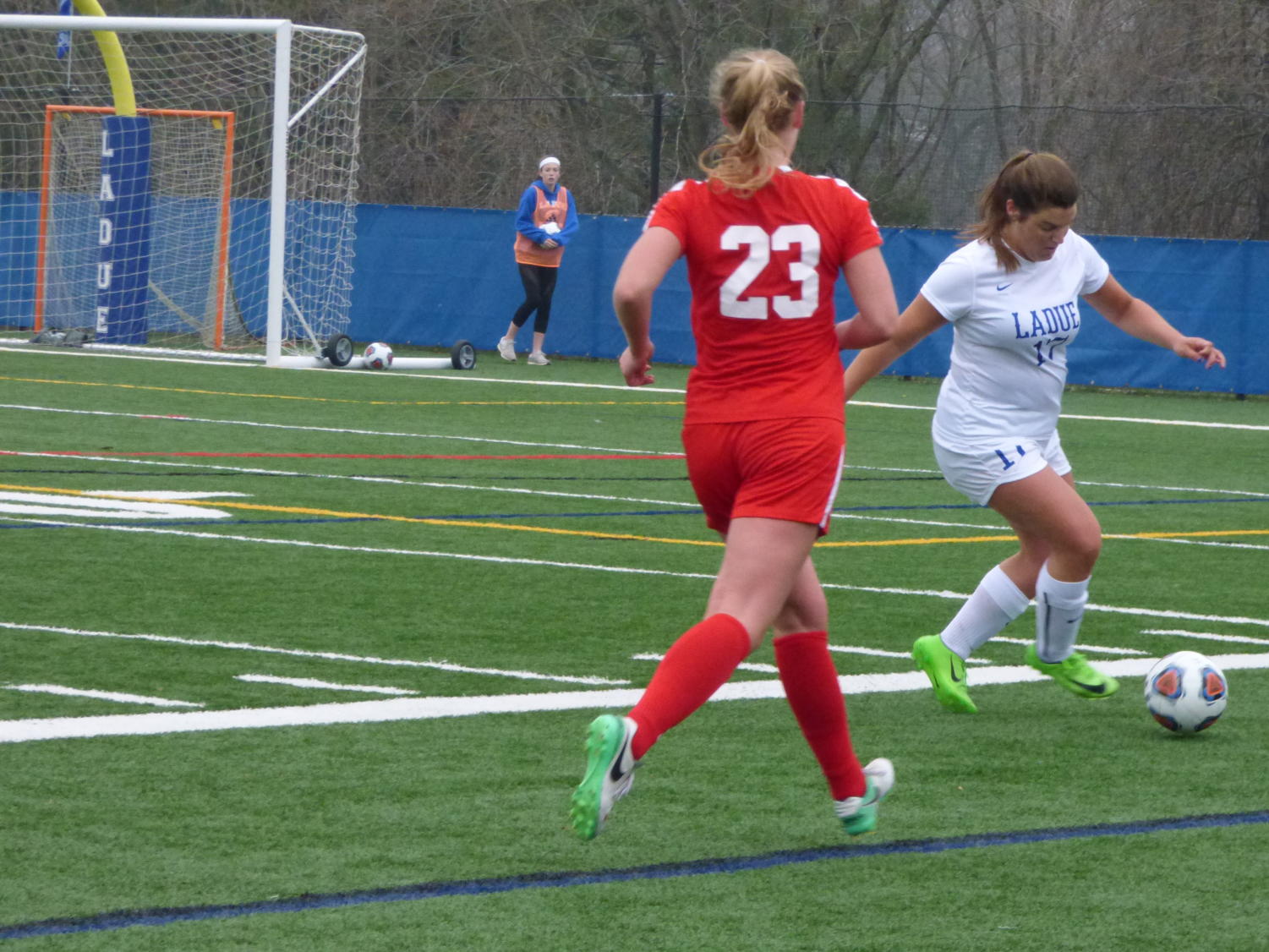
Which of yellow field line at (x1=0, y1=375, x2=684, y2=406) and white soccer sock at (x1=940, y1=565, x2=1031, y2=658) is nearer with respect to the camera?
white soccer sock at (x1=940, y1=565, x2=1031, y2=658)

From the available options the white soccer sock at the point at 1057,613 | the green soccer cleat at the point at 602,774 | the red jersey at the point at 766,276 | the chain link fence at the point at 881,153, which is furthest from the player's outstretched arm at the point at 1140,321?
the chain link fence at the point at 881,153

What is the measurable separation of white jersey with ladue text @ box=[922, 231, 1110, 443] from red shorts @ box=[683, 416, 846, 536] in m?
1.86

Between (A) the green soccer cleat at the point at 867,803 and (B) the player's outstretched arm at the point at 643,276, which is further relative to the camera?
(A) the green soccer cleat at the point at 867,803

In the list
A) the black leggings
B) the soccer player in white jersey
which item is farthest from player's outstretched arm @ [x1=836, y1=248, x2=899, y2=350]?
the black leggings

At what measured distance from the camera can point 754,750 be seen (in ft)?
19.8

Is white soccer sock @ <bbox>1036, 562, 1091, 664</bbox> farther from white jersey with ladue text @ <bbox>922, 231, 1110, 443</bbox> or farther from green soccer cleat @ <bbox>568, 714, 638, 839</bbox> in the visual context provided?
green soccer cleat @ <bbox>568, 714, 638, 839</bbox>

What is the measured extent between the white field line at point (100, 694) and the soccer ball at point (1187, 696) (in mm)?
2740

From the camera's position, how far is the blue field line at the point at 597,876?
4242mm

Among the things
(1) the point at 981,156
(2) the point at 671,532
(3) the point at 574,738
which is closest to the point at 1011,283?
(3) the point at 574,738

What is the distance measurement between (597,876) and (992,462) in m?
2.44

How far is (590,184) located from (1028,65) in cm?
836

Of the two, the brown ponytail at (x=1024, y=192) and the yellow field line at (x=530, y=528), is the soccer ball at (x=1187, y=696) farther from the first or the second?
the yellow field line at (x=530, y=528)

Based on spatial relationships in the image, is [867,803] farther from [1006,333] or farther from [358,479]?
[358,479]

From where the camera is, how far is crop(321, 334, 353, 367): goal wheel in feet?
75.3
